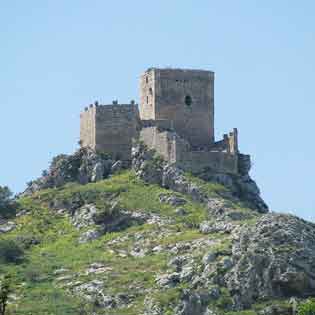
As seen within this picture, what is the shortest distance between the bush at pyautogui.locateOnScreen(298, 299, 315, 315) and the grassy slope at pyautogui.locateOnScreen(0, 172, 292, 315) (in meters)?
6.69

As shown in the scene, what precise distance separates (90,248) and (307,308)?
654 inches

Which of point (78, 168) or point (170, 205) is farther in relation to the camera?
point (78, 168)

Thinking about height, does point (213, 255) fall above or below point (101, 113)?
below

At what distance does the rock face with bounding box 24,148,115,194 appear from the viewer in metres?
132

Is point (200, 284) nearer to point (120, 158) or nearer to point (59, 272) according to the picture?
point (59, 272)

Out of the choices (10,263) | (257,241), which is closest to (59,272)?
(10,263)

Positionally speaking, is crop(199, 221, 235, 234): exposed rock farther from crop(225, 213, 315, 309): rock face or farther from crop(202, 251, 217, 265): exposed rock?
crop(202, 251, 217, 265): exposed rock

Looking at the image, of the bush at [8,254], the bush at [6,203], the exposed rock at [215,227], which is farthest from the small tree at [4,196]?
the exposed rock at [215,227]

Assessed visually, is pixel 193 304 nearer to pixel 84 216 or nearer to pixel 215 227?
pixel 215 227

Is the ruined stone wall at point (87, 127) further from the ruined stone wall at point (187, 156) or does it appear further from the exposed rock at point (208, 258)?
the exposed rock at point (208, 258)

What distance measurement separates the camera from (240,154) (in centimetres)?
13125

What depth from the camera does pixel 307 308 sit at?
4397 inches

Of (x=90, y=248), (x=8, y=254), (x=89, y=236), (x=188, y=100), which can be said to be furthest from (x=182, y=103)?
(x=8, y=254)

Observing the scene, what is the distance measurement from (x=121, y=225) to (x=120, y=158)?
8077 millimetres
